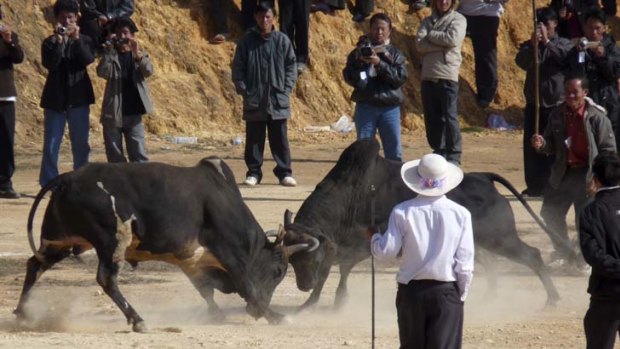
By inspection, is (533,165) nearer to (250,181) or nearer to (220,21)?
(250,181)

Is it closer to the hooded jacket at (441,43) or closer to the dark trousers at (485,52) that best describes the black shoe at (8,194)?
the hooded jacket at (441,43)

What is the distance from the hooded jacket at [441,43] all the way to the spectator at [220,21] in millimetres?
6721

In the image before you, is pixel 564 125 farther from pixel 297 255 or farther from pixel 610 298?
pixel 610 298

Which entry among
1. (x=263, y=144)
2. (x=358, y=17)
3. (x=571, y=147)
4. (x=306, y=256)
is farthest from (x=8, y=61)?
(x=358, y=17)

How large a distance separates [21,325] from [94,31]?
10.1m

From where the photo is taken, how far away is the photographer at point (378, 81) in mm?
17906

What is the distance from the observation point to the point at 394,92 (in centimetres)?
1816

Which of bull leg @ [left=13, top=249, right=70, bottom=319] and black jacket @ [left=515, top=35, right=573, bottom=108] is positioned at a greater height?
black jacket @ [left=515, top=35, right=573, bottom=108]

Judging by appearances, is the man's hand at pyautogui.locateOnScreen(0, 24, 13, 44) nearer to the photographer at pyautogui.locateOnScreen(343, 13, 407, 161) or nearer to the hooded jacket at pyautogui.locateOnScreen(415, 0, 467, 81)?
the photographer at pyautogui.locateOnScreen(343, 13, 407, 161)

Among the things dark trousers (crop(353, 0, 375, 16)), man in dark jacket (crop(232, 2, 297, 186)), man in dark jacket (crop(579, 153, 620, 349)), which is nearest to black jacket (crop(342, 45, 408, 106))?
man in dark jacket (crop(232, 2, 297, 186))

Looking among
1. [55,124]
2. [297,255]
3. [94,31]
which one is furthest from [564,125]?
[94,31]

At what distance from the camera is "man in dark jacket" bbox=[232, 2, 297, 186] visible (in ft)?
62.8

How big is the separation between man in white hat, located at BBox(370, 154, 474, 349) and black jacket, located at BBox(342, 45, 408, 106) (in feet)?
30.5

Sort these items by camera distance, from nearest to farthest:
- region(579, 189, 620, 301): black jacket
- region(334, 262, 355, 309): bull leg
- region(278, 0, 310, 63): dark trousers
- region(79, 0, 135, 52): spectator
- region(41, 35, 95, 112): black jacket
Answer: region(579, 189, 620, 301): black jacket
region(334, 262, 355, 309): bull leg
region(41, 35, 95, 112): black jacket
region(79, 0, 135, 52): spectator
region(278, 0, 310, 63): dark trousers
